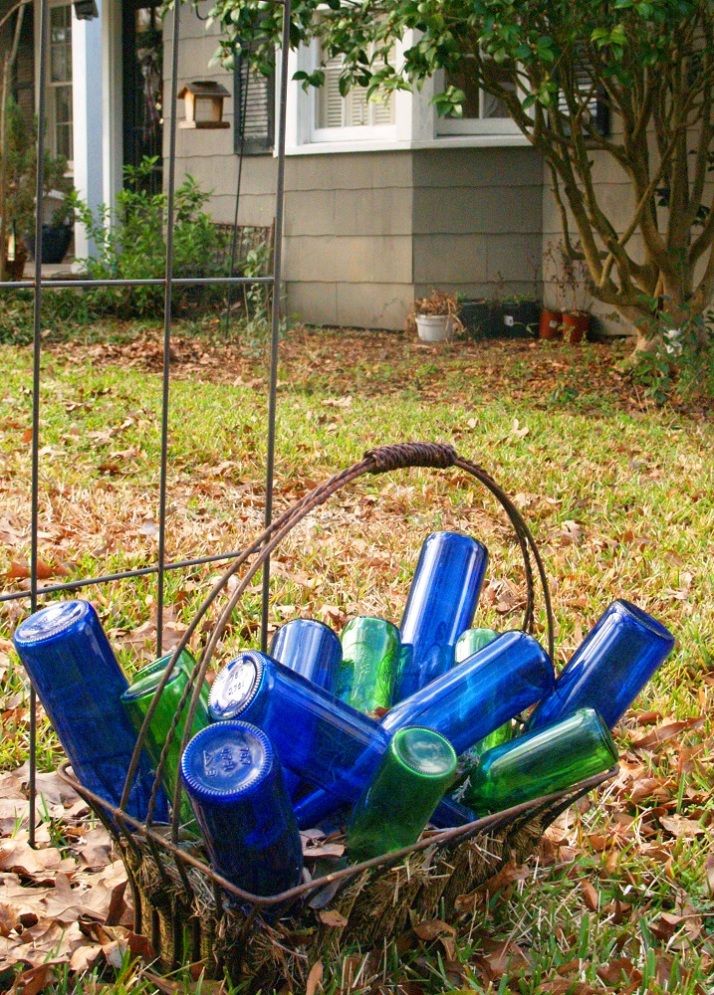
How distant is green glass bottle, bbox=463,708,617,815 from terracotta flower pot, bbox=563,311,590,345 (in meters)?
7.19

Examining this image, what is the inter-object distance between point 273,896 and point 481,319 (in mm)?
7961

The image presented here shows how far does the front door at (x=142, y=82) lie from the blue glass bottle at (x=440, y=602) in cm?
1052

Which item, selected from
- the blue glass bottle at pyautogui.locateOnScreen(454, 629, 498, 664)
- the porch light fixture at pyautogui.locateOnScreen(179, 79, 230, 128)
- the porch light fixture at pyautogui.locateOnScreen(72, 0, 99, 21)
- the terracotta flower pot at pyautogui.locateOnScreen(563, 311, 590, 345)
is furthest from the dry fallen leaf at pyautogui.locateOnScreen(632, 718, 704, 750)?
the porch light fixture at pyautogui.locateOnScreen(179, 79, 230, 128)

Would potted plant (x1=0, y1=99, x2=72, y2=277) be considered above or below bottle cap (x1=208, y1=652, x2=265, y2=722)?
above

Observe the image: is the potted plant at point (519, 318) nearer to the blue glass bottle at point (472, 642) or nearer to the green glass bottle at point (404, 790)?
the blue glass bottle at point (472, 642)

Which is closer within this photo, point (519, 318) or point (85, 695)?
point (85, 695)

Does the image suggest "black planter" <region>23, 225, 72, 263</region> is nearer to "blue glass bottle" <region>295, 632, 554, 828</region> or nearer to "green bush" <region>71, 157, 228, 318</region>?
"green bush" <region>71, 157, 228, 318</region>

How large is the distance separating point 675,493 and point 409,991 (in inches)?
126

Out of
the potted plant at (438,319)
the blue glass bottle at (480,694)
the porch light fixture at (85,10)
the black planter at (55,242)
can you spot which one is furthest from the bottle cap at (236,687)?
the black planter at (55,242)

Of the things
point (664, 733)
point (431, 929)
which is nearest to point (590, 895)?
point (431, 929)

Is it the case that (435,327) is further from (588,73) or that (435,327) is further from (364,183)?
(588,73)

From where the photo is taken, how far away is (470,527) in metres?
4.29

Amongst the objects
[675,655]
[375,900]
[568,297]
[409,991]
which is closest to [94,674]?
[375,900]

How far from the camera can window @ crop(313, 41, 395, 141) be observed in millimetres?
9711
